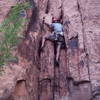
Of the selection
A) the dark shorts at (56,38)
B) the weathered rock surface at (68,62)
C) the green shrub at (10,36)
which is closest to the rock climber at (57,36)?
the dark shorts at (56,38)

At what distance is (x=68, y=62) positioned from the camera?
7.29 m

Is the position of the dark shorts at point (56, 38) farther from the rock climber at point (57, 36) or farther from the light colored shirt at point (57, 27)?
the light colored shirt at point (57, 27)

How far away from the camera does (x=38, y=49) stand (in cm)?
762

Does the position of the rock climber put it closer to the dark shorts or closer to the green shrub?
the dark shorts

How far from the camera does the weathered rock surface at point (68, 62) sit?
639 cm

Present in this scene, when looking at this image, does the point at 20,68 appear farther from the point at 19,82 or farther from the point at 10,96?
the point at 10,96

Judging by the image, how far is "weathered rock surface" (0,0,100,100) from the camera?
6.39 m

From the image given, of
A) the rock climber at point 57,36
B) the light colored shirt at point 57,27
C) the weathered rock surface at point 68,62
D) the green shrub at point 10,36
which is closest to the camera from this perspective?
the green shrub at point 10,36

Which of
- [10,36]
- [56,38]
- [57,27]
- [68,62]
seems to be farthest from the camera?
[57,27]

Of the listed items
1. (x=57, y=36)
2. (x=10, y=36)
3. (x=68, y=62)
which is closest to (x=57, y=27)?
(x=57, y=36)

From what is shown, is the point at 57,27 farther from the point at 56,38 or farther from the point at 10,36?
the point at 10,36

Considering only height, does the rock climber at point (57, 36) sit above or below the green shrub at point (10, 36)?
above

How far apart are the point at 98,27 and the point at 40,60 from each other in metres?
1.99

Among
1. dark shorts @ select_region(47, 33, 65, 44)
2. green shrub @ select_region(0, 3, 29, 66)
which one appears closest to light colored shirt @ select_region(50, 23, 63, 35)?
dark shorts @ select_region(47, 33, 65, 44)
